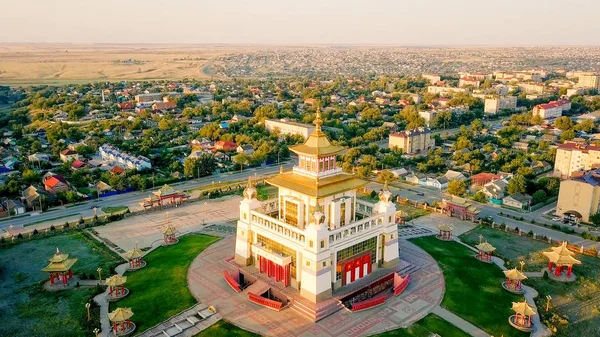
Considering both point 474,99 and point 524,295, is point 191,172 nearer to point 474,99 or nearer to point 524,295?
point 524,295

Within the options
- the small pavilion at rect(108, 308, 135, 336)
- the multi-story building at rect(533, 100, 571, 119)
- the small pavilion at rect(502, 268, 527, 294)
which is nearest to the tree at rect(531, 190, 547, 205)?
the small pavilion at rect(502, 268, 527, 294)

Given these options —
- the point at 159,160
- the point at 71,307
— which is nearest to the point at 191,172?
the point at 159,160

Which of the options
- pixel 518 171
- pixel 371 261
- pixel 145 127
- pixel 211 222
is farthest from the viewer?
pixel 145 127

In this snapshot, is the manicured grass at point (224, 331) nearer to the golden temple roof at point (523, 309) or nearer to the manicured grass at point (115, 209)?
the golden temple roof at point (523, 309)

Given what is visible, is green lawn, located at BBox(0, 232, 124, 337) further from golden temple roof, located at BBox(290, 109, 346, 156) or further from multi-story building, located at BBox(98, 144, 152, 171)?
multi-story building, located at BBox(98, 144, 152, 171)

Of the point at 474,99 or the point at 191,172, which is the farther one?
the point at 474,99

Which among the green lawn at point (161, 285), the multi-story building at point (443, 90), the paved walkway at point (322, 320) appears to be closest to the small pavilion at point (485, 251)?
the paved walkway at point (322, 320)
